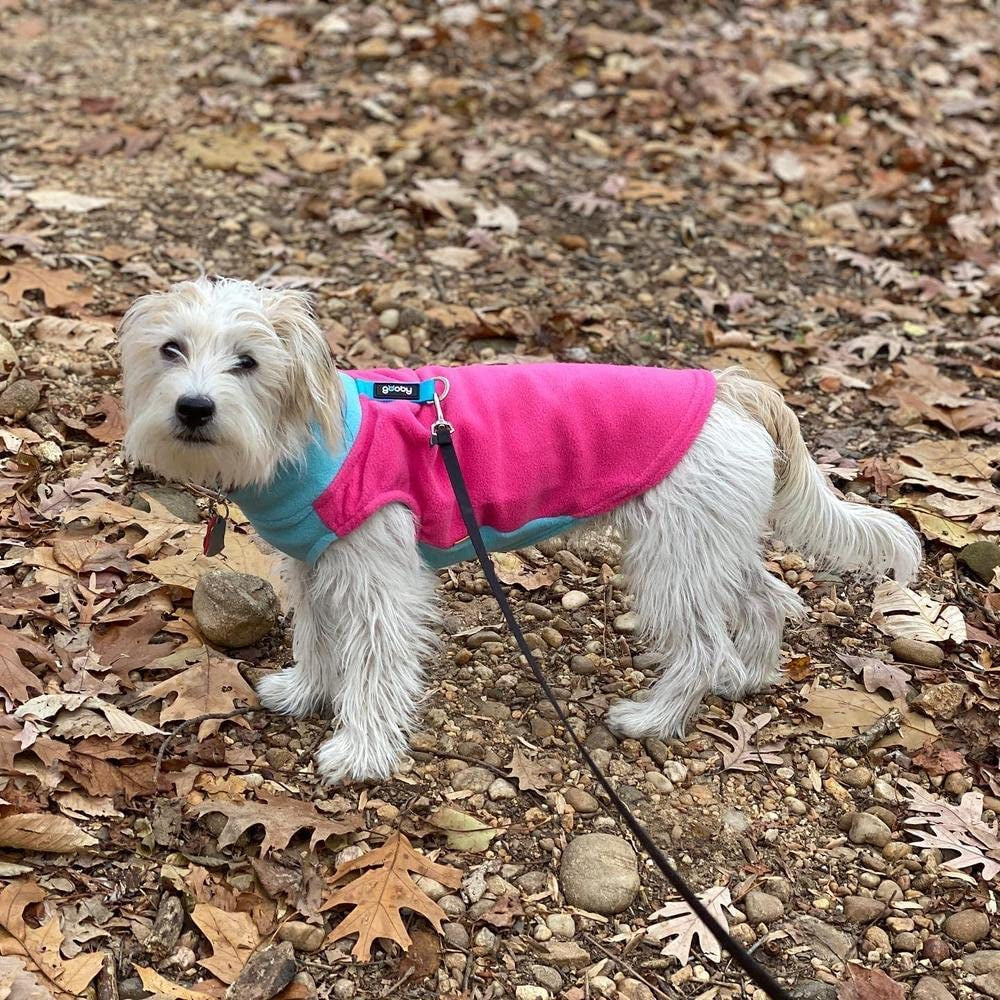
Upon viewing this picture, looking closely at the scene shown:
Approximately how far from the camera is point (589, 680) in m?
4.47

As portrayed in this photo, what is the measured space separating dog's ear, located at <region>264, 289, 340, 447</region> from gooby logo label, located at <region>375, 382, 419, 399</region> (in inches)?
11.9

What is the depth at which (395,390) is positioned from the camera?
3812 millimetres

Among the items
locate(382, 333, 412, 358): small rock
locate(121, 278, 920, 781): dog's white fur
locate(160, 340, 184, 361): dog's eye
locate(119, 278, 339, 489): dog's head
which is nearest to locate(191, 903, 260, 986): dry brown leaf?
locate(121, 278, 920, 781): dog's white fur

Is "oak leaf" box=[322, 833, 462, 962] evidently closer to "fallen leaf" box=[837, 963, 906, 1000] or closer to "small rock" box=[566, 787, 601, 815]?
"small rock" box=[566, 787, 601, 815]

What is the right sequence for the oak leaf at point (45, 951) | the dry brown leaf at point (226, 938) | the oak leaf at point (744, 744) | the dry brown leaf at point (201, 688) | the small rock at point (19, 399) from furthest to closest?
the small rock at point (19, 399) < the oak leaf at point (744, 744) < the dry brown leaf at point (201, 688) < the dry brown leaf at point (226, 938) < the oak leaf at point (45, 951)

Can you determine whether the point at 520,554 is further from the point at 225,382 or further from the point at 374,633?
the point at 225,382

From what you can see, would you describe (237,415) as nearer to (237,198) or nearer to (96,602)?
(96,602)

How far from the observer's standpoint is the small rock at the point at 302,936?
3223mm

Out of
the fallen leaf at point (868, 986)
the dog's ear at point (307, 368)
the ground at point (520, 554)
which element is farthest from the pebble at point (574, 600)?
A: the fallen leaf at point (868, 986)

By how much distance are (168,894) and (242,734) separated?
2.54 feet

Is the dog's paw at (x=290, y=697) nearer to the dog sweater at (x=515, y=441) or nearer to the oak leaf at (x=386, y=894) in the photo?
the dog sweater at (x=515, y=441)

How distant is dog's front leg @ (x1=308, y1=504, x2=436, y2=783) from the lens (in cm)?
372

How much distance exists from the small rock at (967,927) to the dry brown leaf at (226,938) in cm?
221

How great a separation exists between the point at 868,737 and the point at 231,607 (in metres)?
2.55
